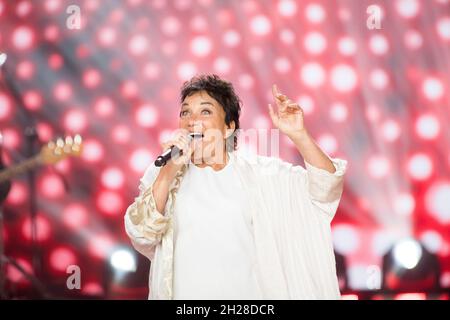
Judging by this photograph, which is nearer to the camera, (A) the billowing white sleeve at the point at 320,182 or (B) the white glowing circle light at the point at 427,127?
(A) the billowing white sleeve at the point at 320,182

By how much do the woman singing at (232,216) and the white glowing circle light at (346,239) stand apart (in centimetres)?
101

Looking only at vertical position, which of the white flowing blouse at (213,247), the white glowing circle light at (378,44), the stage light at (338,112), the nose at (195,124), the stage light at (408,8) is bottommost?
the white flowing blouse at (213,247)

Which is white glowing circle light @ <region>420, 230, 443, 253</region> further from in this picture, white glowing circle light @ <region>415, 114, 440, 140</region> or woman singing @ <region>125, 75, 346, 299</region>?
woman singing @ <region>125, 75, 346, 299</region>

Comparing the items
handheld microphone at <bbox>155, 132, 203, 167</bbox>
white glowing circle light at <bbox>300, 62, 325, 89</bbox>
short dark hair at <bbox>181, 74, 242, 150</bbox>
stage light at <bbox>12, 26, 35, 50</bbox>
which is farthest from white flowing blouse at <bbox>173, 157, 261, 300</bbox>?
stage light at <bbox>12, 26, 35, 50</bbox>

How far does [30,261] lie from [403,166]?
1690 mm

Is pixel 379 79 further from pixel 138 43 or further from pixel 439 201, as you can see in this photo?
pixel 138 43

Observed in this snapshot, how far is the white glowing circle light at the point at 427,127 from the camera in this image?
2.54 meters

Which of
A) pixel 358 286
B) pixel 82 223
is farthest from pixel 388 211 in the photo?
pixel 82 223

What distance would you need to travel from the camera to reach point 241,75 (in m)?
2.56

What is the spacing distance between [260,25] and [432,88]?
0.80m

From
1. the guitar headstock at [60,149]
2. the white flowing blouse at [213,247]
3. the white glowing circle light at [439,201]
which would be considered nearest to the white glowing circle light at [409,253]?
the white glowing circle light at [439,201]

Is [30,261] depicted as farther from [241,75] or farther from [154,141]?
[241,75]

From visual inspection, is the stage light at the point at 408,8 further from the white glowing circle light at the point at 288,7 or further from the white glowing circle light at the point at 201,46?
the white glowing circle light at the point at 201,46

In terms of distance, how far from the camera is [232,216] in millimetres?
1479
